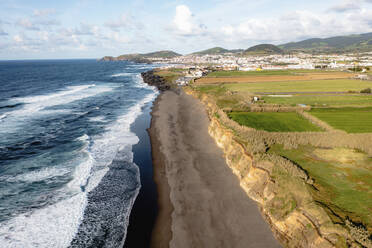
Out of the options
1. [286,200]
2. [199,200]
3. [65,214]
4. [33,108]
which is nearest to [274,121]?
[286,200]

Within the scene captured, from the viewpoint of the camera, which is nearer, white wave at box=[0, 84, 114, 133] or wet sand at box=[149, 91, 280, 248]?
wet sand at box=[149, 91, 280, 248]

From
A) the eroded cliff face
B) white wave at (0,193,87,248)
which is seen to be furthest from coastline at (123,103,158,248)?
the eroded cliff face

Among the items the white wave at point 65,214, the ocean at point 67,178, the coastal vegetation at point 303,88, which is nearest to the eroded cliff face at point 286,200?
the ocean at point 67,178

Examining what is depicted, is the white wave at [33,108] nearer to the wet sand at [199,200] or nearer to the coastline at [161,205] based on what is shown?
the wet sand at [199,200]

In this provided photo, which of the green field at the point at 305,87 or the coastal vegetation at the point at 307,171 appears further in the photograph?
the green field at the point at 305,87

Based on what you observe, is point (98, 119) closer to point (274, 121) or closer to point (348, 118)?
point (274, 121)

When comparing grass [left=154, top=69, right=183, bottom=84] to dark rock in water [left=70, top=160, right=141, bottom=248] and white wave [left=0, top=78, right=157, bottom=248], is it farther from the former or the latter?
dark rock in water [left=70, top=160, right=141, bottom=248]

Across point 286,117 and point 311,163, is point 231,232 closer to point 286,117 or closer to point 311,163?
point 311,163
